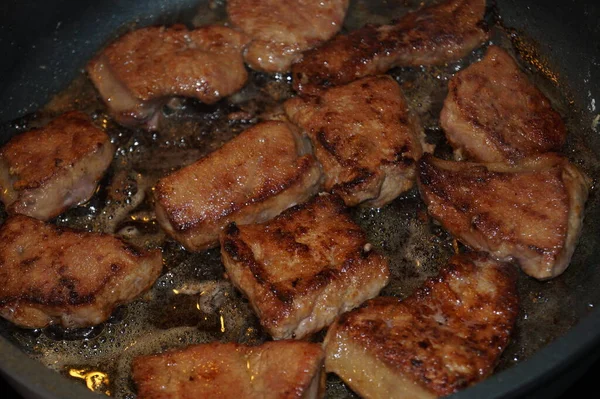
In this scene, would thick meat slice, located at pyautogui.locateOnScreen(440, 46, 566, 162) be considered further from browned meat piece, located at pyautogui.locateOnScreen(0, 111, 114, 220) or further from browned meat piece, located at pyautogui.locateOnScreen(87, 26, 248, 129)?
browned meat piece, located at pyautogui.locateOnScreen(0, 111, 114, 220)

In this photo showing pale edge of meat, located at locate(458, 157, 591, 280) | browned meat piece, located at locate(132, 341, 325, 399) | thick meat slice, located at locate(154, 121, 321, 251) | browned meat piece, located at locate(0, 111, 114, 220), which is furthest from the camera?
browned meat piece, located at locate(0, 111, 114, 220)

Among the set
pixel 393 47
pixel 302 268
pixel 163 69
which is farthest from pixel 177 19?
pixel 302 268

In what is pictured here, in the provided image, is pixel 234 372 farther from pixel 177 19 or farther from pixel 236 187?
pixel 177 19

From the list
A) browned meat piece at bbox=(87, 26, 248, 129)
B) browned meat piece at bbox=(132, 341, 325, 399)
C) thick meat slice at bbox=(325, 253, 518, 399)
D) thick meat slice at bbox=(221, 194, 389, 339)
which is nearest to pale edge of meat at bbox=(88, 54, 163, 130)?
browned meat piece at bbox=(87, 26, 248, 129)

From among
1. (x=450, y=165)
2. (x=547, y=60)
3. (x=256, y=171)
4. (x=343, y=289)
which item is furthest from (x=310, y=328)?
(x=547, y=60)

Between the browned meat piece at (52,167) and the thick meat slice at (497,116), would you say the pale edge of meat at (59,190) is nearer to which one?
the browned meat piece at (52,167)

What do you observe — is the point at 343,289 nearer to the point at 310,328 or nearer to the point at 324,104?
the point at 310,328
